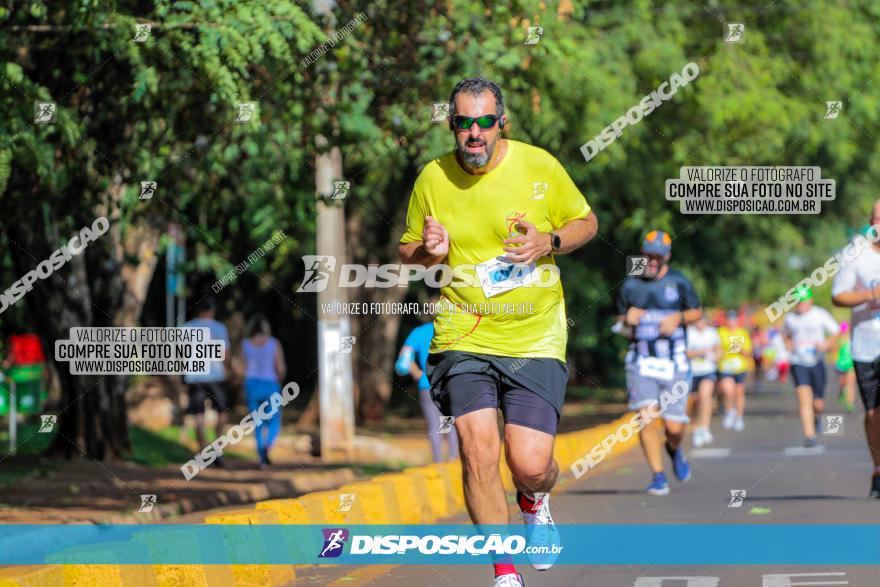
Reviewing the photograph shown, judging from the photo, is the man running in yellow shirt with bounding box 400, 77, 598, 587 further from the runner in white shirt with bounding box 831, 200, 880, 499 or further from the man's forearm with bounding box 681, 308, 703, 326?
the man's forearm with bounding box 681, 308, 703, 326

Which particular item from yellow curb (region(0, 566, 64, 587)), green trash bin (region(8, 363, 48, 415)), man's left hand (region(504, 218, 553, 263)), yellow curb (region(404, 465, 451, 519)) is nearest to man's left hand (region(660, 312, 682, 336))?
yellow curb (region(404, 465, 451, 519))

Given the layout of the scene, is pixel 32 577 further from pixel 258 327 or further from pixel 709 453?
pixel 709 453

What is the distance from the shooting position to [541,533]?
7547 mm

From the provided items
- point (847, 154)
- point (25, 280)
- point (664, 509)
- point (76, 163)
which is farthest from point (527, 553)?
point (847, 154)

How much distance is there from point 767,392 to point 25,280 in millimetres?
34043

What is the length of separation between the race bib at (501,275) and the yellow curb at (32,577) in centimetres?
208

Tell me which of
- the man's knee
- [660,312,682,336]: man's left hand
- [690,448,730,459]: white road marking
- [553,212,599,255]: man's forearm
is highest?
[553,212,599,255]: man's forearm

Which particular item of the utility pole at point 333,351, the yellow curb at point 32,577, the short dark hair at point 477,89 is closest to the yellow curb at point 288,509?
the yellow curb at point 32,577

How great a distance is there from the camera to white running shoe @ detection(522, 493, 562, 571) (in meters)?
7.51

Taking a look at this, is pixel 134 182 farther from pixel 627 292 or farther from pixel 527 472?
pixel 527 472

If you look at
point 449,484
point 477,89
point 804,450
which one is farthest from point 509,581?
point 804,450

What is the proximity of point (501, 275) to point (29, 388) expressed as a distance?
20.8 meters

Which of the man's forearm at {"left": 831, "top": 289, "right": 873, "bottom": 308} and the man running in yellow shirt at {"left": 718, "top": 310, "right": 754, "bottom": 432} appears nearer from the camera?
the man's forearm at {"left": 831, "top": 289, "right": 873, "bottom": 308}

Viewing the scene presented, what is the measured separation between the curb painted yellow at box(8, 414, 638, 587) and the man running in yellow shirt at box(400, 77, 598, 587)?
163 centimetres
